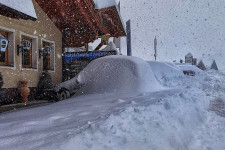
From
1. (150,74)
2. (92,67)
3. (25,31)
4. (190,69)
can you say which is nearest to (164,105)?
(150,74)

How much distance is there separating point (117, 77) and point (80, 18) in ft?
17.5

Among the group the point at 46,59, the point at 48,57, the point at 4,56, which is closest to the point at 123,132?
the point at 4,56

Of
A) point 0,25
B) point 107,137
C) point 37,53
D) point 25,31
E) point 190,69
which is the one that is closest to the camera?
point 107,137

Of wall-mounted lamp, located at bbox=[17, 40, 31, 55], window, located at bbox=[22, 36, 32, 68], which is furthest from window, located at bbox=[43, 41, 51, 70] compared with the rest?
wall-mounted lamp, located at bbox=[17, 40, 31, 55]

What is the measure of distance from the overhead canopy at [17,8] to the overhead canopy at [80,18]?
2947 millimetres

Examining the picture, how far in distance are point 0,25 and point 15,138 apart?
5.61 meters

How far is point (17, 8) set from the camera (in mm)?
5691

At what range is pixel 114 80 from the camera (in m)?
5.78

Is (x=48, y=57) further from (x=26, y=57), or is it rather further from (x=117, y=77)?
(x=117, y=77)

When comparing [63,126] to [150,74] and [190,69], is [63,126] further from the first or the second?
[190,69]

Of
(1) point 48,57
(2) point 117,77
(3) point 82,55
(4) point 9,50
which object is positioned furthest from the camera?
(3) point 82,55

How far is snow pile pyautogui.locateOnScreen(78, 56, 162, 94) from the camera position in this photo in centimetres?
564

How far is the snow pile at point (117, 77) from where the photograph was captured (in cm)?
564

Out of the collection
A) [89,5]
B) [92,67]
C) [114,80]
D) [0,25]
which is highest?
[89,5]
